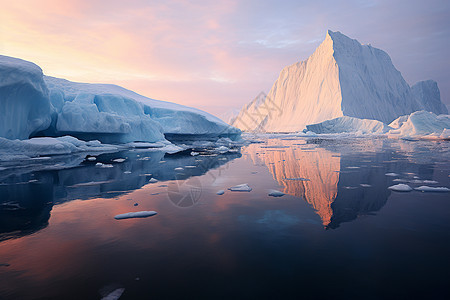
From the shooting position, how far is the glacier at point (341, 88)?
68500 millimetres

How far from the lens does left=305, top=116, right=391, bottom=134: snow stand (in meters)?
48.3

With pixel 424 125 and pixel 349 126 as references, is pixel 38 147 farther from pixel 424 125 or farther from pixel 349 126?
pixel 349 126

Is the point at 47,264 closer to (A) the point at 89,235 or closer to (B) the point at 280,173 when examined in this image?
(A) the point at 89,235

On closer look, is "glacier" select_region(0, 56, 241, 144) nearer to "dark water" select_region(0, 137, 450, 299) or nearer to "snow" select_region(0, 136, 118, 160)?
"snow" select_region(0, 136, 118, 160)

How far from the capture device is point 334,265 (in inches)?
107

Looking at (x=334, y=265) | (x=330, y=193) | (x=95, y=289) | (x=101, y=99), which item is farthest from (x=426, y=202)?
(x=101, y=99)

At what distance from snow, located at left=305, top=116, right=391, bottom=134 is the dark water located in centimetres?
4901

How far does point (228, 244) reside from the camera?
3291mm

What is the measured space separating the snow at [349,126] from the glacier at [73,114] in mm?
30924

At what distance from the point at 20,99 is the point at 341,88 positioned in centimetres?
6856

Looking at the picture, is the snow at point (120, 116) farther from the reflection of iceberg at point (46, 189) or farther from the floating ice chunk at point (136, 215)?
the floating ice chunk at point (136, 215)

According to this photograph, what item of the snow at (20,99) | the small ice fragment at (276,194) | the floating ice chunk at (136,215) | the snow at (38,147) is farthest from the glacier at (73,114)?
the small ice fragment at (276,194)

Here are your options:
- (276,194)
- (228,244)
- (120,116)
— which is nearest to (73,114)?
(120,116)

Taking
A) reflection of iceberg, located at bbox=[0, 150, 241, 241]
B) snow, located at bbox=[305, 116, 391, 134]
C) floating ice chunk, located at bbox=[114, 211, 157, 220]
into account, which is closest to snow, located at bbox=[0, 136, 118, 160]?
reflection of iceberg, located at bbox=[0, 150, 241, 241]
